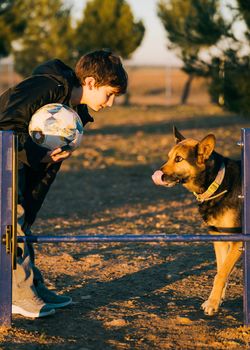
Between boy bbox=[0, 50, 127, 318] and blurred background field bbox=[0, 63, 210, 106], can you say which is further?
blurred background field bbox=[0, 63, 210, 106]

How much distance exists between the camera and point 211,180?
6.33 meters

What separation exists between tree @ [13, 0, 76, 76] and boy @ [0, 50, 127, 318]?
32.3m

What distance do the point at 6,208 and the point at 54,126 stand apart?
67 centimetres

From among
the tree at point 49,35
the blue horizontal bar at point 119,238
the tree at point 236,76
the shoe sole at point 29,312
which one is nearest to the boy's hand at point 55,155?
the blue horizontal bar at point 119,238

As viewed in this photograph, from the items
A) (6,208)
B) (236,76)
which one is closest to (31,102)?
(6,208)

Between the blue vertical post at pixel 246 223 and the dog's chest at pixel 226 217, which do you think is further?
the dog's chest at pixel 226 217

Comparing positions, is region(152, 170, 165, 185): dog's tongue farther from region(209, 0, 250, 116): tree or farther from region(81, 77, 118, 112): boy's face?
region(209, 0, 250, 116): tree

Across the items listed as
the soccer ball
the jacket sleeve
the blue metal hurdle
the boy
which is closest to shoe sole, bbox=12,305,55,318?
the boy

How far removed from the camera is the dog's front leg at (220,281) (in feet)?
18.8

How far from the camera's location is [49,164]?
5.54 meters

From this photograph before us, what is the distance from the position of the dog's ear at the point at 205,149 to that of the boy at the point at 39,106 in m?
0.99

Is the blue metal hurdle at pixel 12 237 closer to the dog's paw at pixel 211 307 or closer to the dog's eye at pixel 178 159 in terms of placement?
the dog's paw at pixel 211 307

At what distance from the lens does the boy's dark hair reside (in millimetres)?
5431

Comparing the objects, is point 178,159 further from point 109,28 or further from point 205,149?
point 109,28
